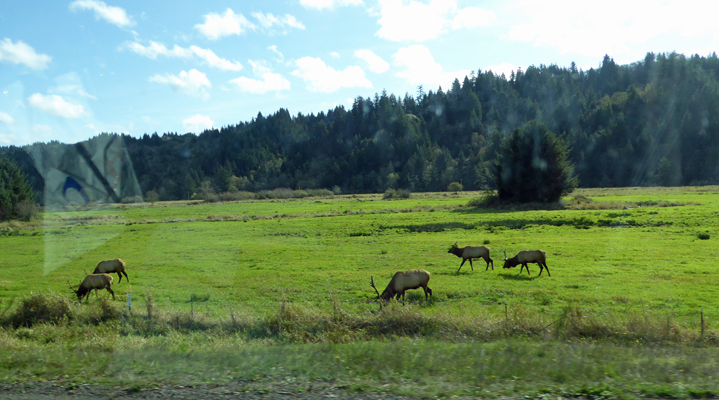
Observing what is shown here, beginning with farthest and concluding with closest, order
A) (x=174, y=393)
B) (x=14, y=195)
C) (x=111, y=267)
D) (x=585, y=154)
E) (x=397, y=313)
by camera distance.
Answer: (x=585, y=154) → (x=14, y=195) → (x=111, y=267) → (x=397, y=313) → (x=174, y=393)

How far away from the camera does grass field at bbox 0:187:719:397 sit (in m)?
8.33

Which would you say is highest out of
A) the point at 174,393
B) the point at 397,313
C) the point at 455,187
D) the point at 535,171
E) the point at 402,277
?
the point at 535,171

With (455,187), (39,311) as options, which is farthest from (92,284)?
(455,187)

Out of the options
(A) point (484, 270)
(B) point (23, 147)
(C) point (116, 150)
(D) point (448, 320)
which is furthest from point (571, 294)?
(B) point (23, 147)

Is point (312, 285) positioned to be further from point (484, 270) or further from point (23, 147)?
point (23, 147)

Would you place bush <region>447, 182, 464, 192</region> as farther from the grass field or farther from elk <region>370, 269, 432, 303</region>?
elk <region>370, 269, 432, 303</region>

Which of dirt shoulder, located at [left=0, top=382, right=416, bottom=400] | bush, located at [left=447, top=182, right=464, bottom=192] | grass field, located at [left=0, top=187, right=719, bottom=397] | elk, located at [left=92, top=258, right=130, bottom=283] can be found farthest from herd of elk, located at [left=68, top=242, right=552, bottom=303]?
bush, located at [left=447, top=182, right=464, bottom=192]

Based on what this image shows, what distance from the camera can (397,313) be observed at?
1370 centimetres

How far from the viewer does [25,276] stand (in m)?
27.8

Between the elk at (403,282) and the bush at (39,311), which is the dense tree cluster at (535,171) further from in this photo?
the bush at (39,311)

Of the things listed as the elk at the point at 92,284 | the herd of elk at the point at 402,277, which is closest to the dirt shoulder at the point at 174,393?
the herd of elk at the point at 402,277

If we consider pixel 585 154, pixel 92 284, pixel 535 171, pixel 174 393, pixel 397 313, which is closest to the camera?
pixel 174 393

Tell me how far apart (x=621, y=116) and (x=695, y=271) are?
530 feet

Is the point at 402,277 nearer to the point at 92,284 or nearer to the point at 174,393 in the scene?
the point at 174,393
